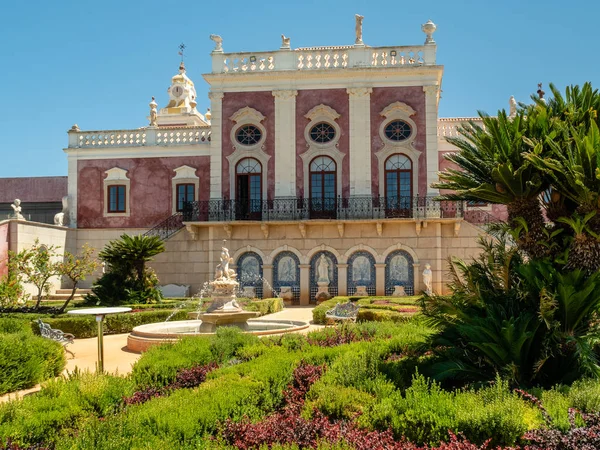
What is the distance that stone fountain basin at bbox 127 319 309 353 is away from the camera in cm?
1366

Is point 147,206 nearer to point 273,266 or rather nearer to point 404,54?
point 273,266

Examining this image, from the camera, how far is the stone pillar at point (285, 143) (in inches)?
1063

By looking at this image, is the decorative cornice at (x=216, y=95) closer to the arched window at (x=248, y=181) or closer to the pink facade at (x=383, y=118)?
the arched window at (x=248, y=181)

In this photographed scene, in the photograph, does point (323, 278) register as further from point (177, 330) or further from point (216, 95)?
point (177, 330)

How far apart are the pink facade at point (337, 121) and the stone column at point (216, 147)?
343 centimetres

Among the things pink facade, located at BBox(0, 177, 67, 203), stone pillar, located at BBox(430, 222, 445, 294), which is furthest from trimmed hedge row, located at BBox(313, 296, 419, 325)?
pink facade, located at BBox(0, 177, 67, 203)

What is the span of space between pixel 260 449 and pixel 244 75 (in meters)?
23.5

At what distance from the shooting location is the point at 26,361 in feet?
34.4

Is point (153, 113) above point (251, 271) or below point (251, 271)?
above

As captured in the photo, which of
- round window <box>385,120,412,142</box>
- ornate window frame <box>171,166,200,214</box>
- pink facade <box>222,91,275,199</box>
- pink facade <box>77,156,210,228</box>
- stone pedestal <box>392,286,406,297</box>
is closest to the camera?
stone pedestal <box>392,286,406,297</box>

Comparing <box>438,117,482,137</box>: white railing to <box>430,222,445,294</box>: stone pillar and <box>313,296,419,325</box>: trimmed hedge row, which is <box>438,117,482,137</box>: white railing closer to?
<box>430,222,445,294</box>: stone pillar

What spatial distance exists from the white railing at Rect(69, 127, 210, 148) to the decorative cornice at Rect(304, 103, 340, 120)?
541cm

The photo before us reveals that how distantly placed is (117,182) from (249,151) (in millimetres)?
6828

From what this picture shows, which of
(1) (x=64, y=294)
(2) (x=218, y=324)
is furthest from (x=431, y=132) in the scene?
(1) (x=64, y=294)
